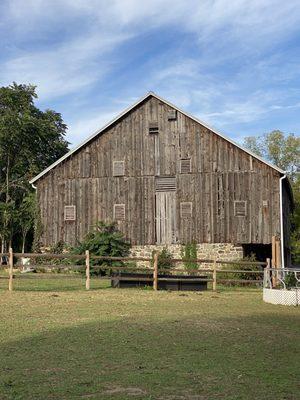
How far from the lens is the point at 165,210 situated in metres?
30.6

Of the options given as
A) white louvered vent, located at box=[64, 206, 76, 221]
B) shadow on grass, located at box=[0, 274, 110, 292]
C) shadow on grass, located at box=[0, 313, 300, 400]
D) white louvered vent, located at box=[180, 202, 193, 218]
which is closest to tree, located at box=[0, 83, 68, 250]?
white louvered vent, located at box=[64, 206, 76, 221]

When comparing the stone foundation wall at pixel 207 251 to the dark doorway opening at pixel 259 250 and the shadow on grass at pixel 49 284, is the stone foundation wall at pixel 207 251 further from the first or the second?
the shadow on grass at pixel 49 284

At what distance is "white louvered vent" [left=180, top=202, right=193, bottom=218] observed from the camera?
3028 cm

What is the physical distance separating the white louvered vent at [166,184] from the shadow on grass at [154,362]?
18510mm

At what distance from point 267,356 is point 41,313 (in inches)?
264

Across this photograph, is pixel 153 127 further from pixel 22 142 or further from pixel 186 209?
pixel 22 142

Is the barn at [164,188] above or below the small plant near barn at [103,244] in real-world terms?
above

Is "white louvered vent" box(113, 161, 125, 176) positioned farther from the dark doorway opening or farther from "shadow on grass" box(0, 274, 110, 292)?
"shadow on grass" box(0, 274, 110, 292)

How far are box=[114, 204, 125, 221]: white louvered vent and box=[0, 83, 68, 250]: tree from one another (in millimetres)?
13961

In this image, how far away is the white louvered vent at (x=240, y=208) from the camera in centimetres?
2953

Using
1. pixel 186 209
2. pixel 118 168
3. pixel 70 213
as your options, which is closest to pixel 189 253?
pixel 186 209

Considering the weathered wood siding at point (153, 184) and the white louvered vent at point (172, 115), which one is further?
the white louvered vent at point (172, 115)

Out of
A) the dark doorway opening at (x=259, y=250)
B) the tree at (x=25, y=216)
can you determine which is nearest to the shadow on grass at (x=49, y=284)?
the dark doorway opening at (x=259, y=250)

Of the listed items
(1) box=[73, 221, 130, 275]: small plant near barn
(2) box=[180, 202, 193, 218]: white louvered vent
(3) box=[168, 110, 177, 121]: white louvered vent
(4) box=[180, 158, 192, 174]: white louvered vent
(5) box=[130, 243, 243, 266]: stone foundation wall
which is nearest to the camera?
(1) box=[73, 221, 130, 275]: small plant near barn
